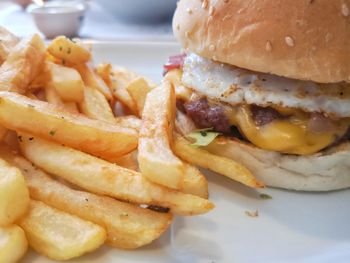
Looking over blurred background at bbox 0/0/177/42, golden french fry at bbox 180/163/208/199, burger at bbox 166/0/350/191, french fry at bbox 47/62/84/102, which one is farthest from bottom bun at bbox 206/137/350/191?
blurred background at bbox 0/0/177/42

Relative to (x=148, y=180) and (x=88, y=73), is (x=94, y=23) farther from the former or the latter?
(x=148, y=180)

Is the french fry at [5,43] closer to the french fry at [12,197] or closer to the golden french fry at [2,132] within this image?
the golden french fry at [2,132]

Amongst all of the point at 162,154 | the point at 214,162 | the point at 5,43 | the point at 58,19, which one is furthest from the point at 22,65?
the point at 58,19

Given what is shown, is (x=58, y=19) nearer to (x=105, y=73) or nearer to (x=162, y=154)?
(x=105, y=73)

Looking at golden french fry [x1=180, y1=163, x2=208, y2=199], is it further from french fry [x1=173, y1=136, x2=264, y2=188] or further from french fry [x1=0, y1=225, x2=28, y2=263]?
french fry [x1=0, y1=225, x2=28, y2=263]

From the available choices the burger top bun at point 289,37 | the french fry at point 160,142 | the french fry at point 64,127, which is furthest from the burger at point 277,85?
the french fry at point 64,127

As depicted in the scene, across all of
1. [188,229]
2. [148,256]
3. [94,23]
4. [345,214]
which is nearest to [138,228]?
[148,256]
